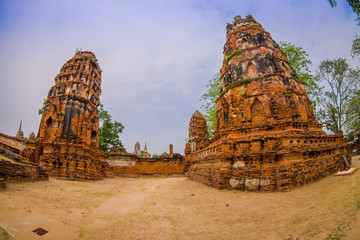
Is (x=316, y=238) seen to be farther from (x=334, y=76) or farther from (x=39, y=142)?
(x=334, y=76)

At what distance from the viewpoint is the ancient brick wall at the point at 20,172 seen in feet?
19.7

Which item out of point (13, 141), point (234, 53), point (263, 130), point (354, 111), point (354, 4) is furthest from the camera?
point (354, 111)

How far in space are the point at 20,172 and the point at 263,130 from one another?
10.9m

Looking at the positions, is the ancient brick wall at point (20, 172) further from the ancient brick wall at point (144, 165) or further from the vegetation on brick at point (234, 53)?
the vegetation on brick at point (234, 53)

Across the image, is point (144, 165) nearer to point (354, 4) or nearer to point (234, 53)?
point (234, 53)

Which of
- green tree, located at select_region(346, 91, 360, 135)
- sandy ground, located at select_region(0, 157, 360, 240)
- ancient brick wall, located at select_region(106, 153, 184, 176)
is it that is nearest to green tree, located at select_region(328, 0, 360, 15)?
sandy ground, located at select_region(0, 157, 360, 240)

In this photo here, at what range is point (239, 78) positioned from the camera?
36.7ft

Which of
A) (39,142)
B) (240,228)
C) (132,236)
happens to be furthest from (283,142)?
(39,142)

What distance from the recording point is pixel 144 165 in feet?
63.8

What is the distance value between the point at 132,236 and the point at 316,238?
3.42 meters

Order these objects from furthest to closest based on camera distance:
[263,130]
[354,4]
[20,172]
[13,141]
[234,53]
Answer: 1. [13,141]
2. [234,53]
3. [263,130]
4. [20,172]
5. [354,4]

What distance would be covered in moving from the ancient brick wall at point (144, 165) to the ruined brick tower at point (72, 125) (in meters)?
3.14

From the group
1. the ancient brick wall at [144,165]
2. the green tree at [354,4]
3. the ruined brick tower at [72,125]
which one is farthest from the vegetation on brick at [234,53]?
the ruined brick tower at [72,125]

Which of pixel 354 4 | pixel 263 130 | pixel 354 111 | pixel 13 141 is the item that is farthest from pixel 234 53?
pixel 354 111
